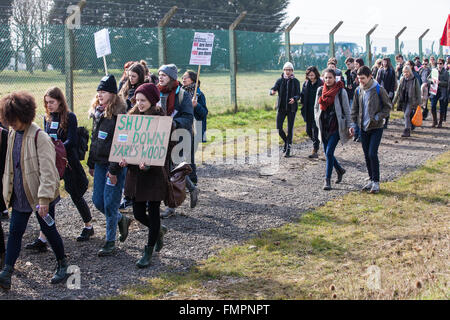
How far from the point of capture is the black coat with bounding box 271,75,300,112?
1144 centimetres

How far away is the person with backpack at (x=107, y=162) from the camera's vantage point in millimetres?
5684

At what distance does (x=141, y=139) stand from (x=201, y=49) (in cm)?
646

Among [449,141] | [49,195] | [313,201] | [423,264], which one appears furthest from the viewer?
[449,141]

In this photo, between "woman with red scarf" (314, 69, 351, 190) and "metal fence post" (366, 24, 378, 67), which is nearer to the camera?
"woman with red scarf" (314, 69, 351, 190)

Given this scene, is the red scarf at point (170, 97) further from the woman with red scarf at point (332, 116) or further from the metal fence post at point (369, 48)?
the metal fence post at point (369, 48)

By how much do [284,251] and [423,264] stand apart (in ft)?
4.64

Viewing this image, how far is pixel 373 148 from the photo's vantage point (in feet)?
28.4

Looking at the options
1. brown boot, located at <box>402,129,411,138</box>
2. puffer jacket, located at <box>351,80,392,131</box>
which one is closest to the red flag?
brown boot, located at <box>402,129,411,138</box>

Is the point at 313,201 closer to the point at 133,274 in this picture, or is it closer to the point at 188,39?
the point at 133,274

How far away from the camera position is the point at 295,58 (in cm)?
2158

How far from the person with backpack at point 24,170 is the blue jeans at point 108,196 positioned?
2.63ft

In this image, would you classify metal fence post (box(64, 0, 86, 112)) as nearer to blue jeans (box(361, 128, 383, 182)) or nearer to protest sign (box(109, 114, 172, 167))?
blue jeans (box(361, 128, 383, 182))

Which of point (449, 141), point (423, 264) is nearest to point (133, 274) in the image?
point (423, 264)

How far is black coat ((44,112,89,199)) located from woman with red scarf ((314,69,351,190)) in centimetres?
408
